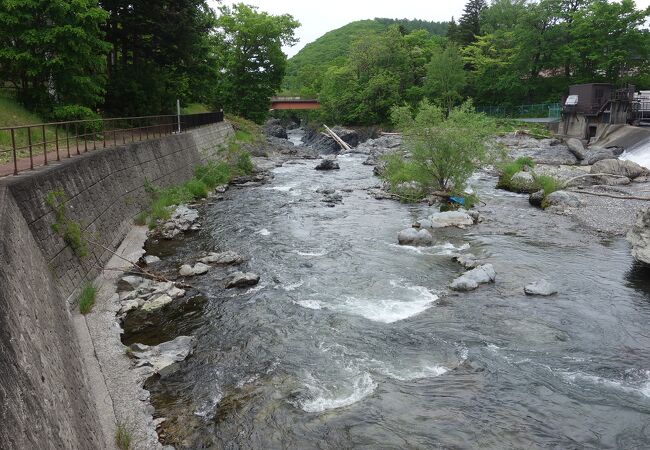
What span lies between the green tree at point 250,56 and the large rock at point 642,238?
141 ft

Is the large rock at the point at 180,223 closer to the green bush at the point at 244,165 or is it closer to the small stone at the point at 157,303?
the small stone at the point at 157,303

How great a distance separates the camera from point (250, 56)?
50938 millimetres

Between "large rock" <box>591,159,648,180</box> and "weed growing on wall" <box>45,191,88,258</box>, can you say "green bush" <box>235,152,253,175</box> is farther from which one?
"large rock" <box>591,159,648,180</box>

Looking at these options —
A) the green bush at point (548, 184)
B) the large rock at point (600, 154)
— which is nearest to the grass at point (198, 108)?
the green bush at point (548, 184)

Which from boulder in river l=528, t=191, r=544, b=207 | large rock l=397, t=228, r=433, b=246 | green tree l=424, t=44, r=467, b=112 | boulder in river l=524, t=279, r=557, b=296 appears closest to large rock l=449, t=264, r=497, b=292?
boulder in river l=524, t=279, r=557, b=296

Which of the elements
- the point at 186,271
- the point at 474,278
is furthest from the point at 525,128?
the point at 186,271

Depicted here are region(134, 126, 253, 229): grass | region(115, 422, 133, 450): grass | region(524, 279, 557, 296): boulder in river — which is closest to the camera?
region(115, 422, 133, 450): grass

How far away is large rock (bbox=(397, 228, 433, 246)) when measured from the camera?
16781 millimetres

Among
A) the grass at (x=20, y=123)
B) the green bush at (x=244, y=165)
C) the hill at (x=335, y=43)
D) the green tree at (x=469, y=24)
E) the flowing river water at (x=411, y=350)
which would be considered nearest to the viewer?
the flowing river water at (x=411, y=350)

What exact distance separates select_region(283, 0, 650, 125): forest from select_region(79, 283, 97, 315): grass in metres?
46.7

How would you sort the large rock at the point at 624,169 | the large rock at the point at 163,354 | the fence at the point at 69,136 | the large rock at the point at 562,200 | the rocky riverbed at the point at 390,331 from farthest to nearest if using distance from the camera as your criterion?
the large rock at the point at 624,169, the large rock at the point at 562,200, the fence at the point at 69,136, the large rock at the point at 163,354, the rocky riverbed at the point at 390,331

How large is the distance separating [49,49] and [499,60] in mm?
53321

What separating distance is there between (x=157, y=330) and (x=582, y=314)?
977 cm

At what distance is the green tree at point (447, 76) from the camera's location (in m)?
58.3
